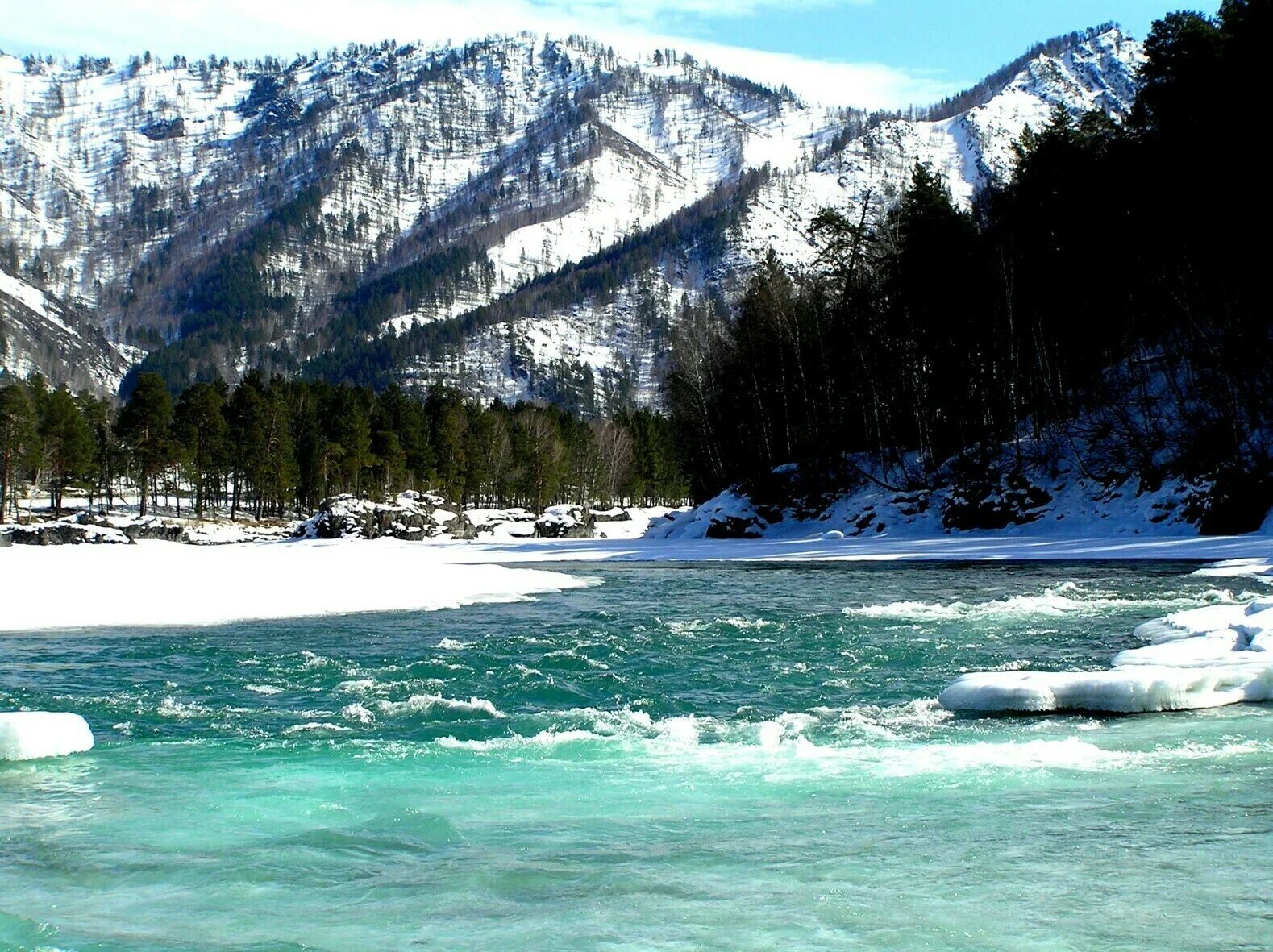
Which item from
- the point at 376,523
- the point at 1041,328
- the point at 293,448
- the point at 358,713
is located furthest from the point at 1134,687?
the point at 293,448

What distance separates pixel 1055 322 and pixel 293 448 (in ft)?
209

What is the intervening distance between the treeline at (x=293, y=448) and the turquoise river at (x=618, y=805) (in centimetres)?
6859

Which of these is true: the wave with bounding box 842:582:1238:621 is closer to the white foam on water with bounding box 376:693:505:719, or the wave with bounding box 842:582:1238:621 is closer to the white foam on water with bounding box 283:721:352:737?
the white foam on water with bounding box 376:693:505:719

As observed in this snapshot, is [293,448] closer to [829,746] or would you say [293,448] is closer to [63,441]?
[63,441]

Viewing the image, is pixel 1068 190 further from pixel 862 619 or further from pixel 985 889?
pixel 985 889

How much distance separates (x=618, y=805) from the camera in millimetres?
7465

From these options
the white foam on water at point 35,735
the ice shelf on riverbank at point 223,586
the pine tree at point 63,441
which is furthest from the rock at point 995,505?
the pine tree at point 63,441

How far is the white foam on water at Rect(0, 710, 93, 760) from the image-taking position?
28.7 ft

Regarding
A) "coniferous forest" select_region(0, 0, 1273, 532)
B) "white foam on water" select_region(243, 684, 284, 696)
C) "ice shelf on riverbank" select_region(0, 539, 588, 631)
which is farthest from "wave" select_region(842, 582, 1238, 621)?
"coniferous forest" select_region(0, 0, 1273, 532)

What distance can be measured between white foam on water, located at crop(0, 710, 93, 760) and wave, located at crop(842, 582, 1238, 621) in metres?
12.0

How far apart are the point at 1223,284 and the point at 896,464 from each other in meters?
15.9

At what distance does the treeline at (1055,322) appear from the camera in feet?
119

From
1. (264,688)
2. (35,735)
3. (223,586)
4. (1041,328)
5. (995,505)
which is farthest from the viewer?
(1041,328)

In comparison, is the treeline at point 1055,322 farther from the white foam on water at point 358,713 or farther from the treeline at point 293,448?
the treeline at point 293,448
